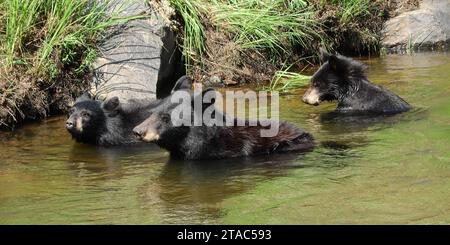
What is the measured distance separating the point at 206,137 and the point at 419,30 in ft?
24.0

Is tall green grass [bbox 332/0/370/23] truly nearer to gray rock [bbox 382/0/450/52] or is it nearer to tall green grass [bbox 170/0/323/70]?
tall green grass [bbox 170/0/323/70]

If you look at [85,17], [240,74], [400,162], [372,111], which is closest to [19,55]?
[85,17]

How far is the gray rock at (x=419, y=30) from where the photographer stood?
1362 cm

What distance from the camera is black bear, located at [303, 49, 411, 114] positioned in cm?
919

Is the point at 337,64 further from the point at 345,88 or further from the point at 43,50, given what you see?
the point at 43,50

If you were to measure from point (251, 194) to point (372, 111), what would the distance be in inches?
129

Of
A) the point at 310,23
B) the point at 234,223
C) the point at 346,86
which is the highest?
the point at 310,23

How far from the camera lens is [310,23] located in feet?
39.1

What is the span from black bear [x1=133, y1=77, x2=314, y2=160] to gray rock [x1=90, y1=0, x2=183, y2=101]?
2.30 meters

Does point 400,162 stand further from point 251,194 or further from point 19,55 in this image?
point 19,55

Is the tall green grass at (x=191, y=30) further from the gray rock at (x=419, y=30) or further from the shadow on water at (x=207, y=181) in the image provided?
the gray rock at (x=419, y=30)

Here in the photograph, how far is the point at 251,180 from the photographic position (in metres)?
6.63

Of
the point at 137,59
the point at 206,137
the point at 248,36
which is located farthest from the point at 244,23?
the point at 206,137

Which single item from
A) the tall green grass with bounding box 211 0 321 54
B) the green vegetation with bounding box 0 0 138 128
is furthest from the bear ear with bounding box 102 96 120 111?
the tall green grass with bounding box 211 0 321 54
